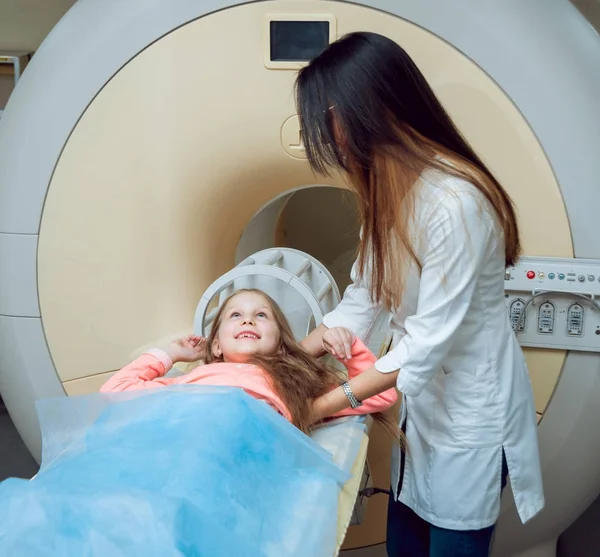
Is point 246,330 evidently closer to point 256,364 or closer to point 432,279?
point 256,364

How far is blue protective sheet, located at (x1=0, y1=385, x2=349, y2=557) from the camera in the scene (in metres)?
0.95

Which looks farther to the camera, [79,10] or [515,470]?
[79,10]

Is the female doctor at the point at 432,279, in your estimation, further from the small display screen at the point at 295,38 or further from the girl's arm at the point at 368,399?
the small display screen at the point at 295,38

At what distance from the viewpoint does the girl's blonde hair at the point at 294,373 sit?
1.42 metres

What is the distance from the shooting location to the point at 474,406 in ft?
4.21

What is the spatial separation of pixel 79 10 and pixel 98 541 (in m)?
1.33

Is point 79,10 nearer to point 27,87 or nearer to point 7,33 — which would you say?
point 27,87

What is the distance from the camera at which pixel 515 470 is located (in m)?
1.31

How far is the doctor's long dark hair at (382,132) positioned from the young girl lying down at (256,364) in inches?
14.0

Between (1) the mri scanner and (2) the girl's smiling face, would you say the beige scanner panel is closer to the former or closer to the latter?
(1) the mri scanner

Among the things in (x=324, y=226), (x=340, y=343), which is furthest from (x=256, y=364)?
(x=324, y=226)

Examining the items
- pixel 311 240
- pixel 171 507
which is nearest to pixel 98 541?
pixel 171 507

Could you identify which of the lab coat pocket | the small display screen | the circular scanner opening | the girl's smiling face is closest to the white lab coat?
the lab coat pocket

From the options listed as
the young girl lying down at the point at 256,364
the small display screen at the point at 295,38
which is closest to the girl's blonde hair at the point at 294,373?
the young girl lying down at the point at 256,364
